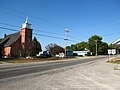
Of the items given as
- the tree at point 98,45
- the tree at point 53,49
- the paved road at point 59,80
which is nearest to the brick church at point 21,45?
the tree at point 53,49

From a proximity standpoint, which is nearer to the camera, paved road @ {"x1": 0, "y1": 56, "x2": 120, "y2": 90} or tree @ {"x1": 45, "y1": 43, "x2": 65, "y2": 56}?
paved road @ {"x1": 0, "y1": 56, "x2": 120, "y2": 90}

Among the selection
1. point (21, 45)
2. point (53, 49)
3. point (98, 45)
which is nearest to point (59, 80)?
point (21, 45)

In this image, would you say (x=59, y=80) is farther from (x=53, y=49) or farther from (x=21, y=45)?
(x=53, y=49)

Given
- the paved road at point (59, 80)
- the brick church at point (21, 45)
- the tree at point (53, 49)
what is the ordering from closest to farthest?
the paved road at point (59, 80)
the brick church at point (21, 45)
the tree at point (53, 49)

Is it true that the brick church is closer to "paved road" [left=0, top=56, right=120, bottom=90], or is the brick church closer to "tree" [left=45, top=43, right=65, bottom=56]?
"tree" [left=45, top=43, right=65, bottom=56]

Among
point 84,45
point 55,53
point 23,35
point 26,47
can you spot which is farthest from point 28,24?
point 84,45

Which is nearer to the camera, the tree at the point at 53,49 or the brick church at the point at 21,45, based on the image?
the brick church at the point at 21,45

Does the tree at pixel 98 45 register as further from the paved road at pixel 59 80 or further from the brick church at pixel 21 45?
the paved road at pixel 59 80

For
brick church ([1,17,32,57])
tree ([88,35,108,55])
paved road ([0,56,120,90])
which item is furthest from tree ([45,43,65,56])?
paved road ([0,56,120,90])

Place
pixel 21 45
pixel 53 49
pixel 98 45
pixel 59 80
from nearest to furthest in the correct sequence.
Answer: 1. pixel 59 80
2. pixel 21 45
3. pixel 53 49
4. pixel 98 45

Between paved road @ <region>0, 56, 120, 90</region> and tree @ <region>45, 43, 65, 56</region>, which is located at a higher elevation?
tree @ <region>45, 43, 65, 56</region>

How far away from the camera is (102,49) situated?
120 metres

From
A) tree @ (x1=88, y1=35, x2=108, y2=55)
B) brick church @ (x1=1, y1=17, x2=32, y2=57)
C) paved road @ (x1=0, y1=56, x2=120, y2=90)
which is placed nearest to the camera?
paved road @ (x1=0, y1=56, x2=120, y2=90)

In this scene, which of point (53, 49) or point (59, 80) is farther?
point (53, 49)
